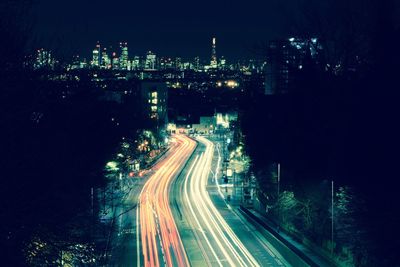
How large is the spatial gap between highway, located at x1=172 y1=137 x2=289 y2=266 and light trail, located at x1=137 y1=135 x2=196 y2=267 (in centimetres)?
34

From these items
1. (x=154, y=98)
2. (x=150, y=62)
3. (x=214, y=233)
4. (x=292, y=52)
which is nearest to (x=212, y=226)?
(x=214, y=233)

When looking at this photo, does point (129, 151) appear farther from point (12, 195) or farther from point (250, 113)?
point (12, 195)

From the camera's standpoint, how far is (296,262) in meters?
14.9

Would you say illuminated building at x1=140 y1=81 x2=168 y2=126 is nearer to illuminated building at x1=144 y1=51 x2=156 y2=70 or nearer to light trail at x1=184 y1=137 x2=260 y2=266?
light trail at x1=184 y1=137 x2=260 y2=266

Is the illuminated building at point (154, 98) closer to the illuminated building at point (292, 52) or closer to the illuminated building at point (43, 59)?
the illuminated building at point (292, 52)

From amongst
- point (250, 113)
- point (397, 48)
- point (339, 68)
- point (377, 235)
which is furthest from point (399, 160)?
point (250, 113)

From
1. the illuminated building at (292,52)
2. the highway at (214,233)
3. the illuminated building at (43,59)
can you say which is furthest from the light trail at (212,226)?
the illuminated building at (43,59)

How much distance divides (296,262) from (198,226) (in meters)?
5.76

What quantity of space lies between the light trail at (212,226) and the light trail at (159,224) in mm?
811

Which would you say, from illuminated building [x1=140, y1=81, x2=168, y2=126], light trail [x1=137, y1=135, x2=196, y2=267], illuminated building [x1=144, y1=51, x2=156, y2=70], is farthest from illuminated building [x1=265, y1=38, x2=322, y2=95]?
illuminated building [x1=144, y1=51, x2=156, y2=70]

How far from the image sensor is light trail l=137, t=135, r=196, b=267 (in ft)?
50.0

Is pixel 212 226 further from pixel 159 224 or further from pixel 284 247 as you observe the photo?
pixel 284 247

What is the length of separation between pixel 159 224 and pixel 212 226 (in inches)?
66.4

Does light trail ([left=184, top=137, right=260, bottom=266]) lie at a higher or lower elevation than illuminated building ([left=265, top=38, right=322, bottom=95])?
lower
